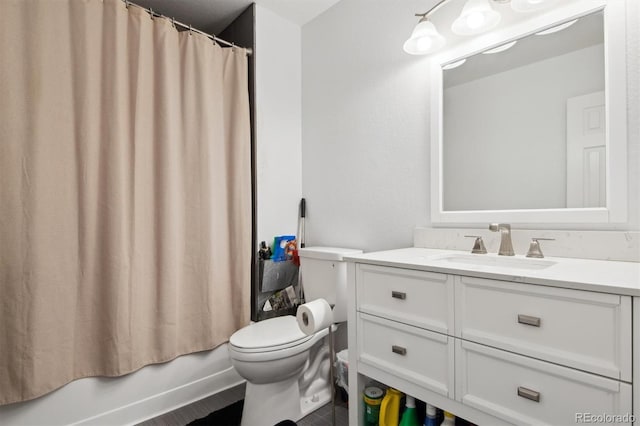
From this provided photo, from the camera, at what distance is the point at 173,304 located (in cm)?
175

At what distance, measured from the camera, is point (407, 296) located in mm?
1179

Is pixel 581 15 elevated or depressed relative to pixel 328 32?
depressed

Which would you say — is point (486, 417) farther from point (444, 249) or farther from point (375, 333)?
point (444, 249)

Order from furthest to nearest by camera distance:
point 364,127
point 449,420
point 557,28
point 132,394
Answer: point 364,127 → point 132,394 → point 557,28 → point 449,420

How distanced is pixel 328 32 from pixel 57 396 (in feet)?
8.12

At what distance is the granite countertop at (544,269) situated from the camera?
801 mm

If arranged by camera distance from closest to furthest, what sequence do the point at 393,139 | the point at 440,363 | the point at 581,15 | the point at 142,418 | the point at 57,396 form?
the point at 440,363 < the point at 581,15 < the point at 57,396 < the point at 142,418 < the point at 393,139

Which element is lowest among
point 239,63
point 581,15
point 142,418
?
point 142,418

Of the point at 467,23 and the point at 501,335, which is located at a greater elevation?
the point at 467,23

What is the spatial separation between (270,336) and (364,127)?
1.27m

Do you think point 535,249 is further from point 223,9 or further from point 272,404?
point 223,9

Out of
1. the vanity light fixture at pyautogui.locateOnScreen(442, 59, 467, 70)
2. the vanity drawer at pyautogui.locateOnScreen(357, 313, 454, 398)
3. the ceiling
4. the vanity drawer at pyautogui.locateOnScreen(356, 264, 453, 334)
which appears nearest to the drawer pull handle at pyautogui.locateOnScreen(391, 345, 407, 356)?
the vanity drawer at pyautogui.locateOnScreen(357, 313, 454, 398)

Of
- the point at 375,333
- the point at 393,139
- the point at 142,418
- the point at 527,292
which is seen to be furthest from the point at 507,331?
the point at 142,418

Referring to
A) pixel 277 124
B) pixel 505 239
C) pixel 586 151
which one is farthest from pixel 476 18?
pixel 277 124
